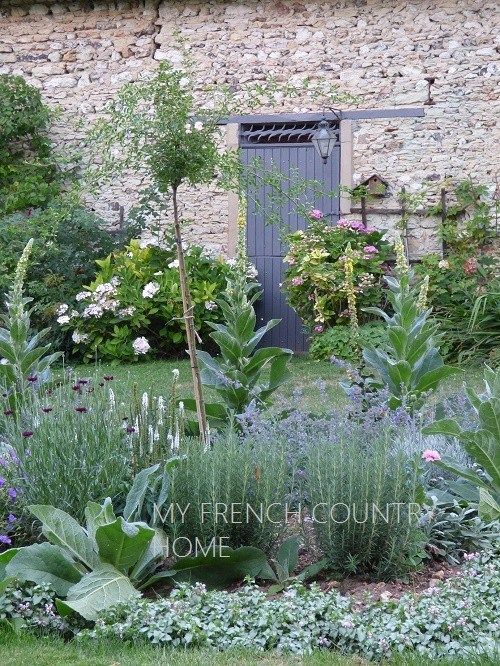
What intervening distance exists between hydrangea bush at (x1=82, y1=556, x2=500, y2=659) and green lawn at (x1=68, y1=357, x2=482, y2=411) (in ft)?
12.3

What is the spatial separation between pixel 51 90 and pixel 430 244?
4.85 meters

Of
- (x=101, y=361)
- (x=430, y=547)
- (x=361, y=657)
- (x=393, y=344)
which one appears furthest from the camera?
(x=101, y=361)

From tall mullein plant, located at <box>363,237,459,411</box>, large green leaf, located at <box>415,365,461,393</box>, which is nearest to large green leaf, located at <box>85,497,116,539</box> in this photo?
tall mullein plant, located at <box>363,237,459,411</box>

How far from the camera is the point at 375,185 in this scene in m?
10.9

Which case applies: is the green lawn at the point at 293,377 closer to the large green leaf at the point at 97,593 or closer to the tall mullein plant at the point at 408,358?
the tall mullein plant at the point at 408,358

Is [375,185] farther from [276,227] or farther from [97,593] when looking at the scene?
[97,593]

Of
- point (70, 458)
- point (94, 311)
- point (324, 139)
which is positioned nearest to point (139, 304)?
point (94, 311)

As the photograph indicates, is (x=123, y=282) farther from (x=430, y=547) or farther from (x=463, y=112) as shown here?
(x=430, y=547)

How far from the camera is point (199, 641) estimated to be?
11.1ft

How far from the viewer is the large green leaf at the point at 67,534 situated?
377 centimetres

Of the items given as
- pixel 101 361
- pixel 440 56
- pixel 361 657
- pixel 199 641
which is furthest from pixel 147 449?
pixel 440 56

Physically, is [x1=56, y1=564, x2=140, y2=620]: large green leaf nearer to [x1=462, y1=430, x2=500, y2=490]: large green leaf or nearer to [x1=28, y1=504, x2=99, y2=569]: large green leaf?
[x1=28, y1=504, x2=99, y2=569]: large green leaf

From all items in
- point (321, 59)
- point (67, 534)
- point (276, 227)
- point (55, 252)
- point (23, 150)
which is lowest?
point (67, 534)

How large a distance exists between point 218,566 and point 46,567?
69cm
